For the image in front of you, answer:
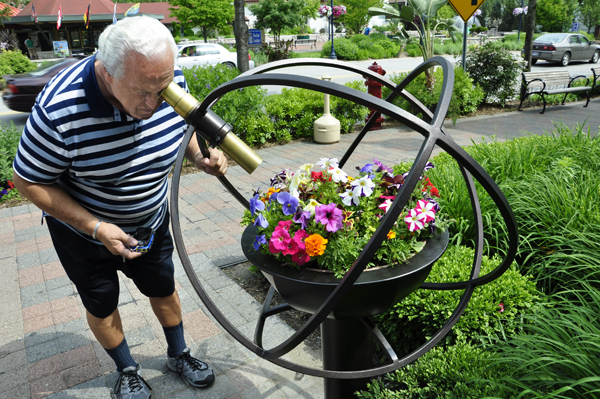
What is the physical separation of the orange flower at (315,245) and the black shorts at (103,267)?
1.06m

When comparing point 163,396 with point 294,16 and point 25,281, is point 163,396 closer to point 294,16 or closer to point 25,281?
point 25,281

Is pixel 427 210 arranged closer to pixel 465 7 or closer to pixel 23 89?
pixel 465 7

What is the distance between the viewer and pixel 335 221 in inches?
55.9

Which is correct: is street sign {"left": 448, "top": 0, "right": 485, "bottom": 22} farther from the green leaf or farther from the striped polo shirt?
the striped polo shirt

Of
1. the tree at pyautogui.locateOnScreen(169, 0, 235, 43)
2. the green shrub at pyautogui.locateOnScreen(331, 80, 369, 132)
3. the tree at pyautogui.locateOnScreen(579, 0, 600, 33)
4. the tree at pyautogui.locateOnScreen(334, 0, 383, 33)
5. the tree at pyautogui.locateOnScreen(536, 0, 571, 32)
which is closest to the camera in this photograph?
the green shrub at pyautogui.locateOnScreen(331, 80, 369, 132)

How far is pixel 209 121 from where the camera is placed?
1.34 metres

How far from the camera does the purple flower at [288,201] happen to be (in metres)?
1.47

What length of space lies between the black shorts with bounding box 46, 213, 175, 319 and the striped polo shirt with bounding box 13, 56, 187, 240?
0.32 feet

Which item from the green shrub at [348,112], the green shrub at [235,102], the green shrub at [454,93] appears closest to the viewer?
the green shrub at [235,102]

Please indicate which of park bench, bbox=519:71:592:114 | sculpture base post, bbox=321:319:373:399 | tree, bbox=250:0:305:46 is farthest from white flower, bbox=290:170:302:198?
tree, bbox=250:0:305:46

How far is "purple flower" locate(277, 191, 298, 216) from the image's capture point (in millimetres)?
1471

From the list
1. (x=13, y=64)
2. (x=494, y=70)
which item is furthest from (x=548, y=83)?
(x=13, y=64)

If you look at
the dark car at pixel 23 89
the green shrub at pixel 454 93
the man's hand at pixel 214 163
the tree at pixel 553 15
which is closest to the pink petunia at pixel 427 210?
the man's hand at pixel 214 163

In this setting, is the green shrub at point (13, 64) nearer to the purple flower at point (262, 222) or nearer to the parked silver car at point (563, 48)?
the purple flower at point (262, 222)
